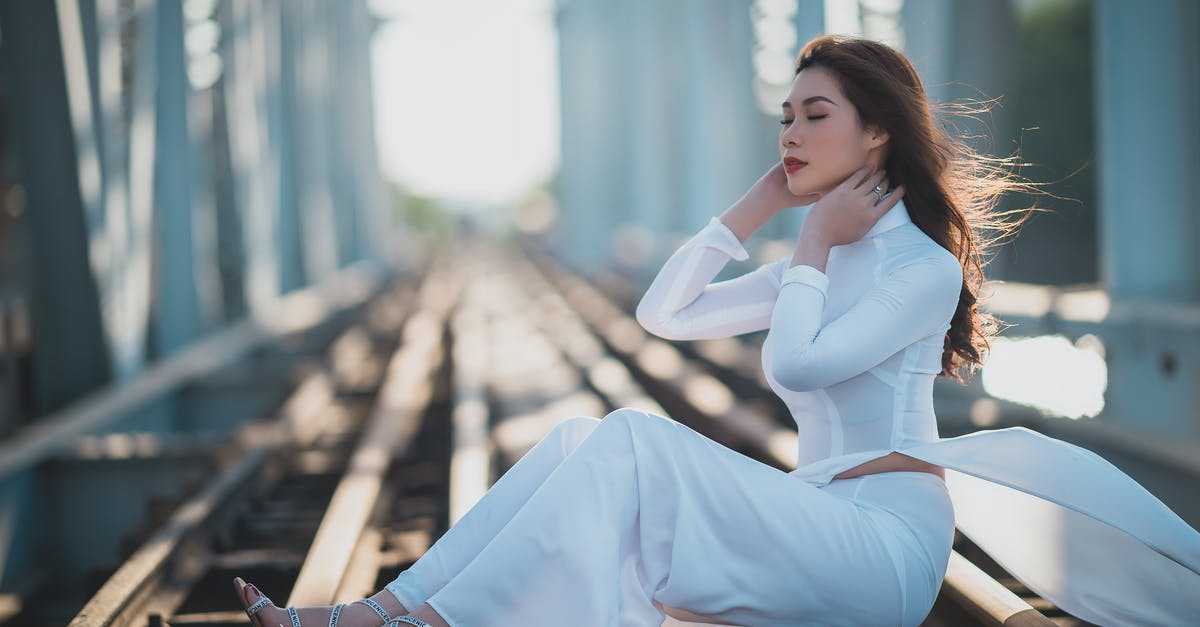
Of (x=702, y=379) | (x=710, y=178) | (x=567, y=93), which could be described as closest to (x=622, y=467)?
(x=702, y=379)

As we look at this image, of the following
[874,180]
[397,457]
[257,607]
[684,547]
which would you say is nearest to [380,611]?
[257,607]

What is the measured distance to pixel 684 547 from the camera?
6.81 ft

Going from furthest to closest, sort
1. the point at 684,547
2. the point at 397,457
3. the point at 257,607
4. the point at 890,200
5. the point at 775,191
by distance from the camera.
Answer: the point at 397,457
the point at 775,191
the point at 890,200
the point at 257,607
the point at 684,547

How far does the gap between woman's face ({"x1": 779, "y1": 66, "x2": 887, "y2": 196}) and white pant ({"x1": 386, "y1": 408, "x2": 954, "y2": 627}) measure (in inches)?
23.7

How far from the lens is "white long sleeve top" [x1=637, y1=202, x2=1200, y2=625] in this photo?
2123 millimetres

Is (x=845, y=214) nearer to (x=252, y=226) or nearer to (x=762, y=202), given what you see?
(x=762, y=202)

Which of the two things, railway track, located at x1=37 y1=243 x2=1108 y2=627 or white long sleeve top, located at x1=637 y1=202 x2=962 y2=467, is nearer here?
white long sleeve top, located at x1=637 y1=202 x2=962 y2=467

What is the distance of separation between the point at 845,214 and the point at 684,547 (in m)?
0.70

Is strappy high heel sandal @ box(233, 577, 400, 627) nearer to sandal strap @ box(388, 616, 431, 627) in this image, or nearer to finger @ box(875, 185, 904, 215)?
sandal strap @ box(388, 616, 431, 627)

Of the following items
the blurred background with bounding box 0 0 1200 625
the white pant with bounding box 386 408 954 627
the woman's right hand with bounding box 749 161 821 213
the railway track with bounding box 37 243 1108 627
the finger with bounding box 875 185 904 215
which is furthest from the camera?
the blurred background with bounding box 0 0 1200 625

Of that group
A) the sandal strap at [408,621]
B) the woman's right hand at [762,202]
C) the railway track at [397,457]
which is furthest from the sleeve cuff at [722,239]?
the sandal strap at [408,621]

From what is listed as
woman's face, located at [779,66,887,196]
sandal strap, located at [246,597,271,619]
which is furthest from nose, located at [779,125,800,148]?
sandal strap, located at [246,597,271,619]

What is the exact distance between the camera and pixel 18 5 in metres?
5.83

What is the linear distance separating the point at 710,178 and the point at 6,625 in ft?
34.4
